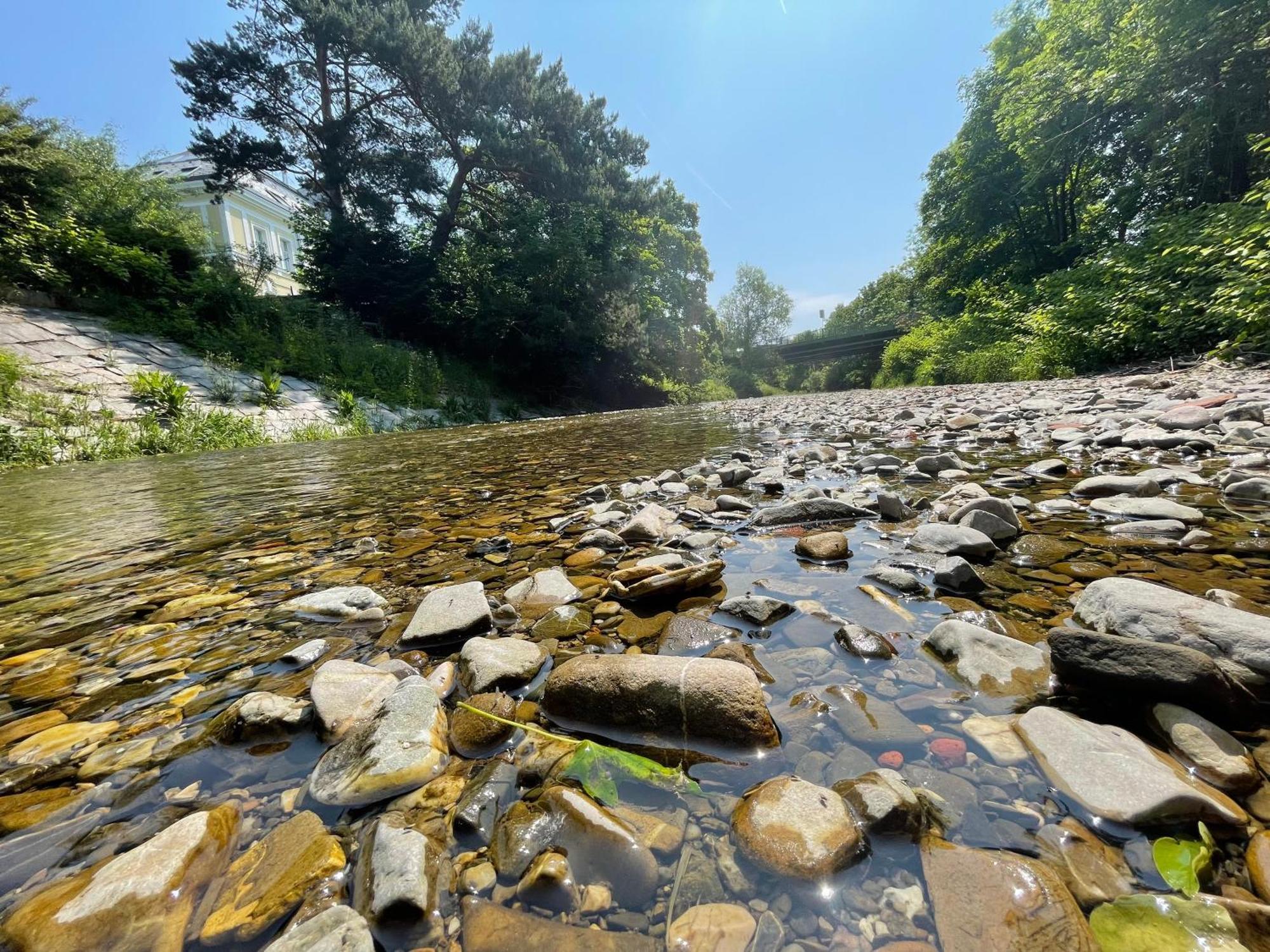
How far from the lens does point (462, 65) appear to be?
738 inches

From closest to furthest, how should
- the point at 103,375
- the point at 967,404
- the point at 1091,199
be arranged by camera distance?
the point at 967,404
the point at 103,375
the point at 1091,199

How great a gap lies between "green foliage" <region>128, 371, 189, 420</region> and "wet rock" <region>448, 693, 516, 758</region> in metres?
11.5

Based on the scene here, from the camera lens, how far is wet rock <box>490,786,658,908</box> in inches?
29.1

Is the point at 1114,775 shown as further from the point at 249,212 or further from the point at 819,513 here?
the point at 249,212

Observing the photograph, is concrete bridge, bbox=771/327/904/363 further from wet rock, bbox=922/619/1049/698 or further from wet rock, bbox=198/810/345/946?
wet rock, bbox=198/810/345/946

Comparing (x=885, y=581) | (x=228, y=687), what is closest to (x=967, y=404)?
Answer: (x=885, y=581)

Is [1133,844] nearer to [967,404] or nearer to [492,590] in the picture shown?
[492,590]

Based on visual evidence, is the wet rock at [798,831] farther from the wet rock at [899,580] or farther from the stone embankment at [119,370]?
the stone embankment at [119,370]

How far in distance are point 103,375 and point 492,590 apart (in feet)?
41.0

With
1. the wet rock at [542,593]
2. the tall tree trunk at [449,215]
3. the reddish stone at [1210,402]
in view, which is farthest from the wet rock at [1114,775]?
the tall tree trunk at [449,215]

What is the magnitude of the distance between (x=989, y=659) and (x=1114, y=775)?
36cm

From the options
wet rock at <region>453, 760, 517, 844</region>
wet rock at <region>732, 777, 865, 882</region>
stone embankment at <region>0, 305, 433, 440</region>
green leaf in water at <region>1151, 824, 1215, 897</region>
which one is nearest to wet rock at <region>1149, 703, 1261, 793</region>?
green leaf in water at <region>1151, 824, 1215, 897</region>

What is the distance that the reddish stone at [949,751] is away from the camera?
917mm

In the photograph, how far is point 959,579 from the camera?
1608mm
